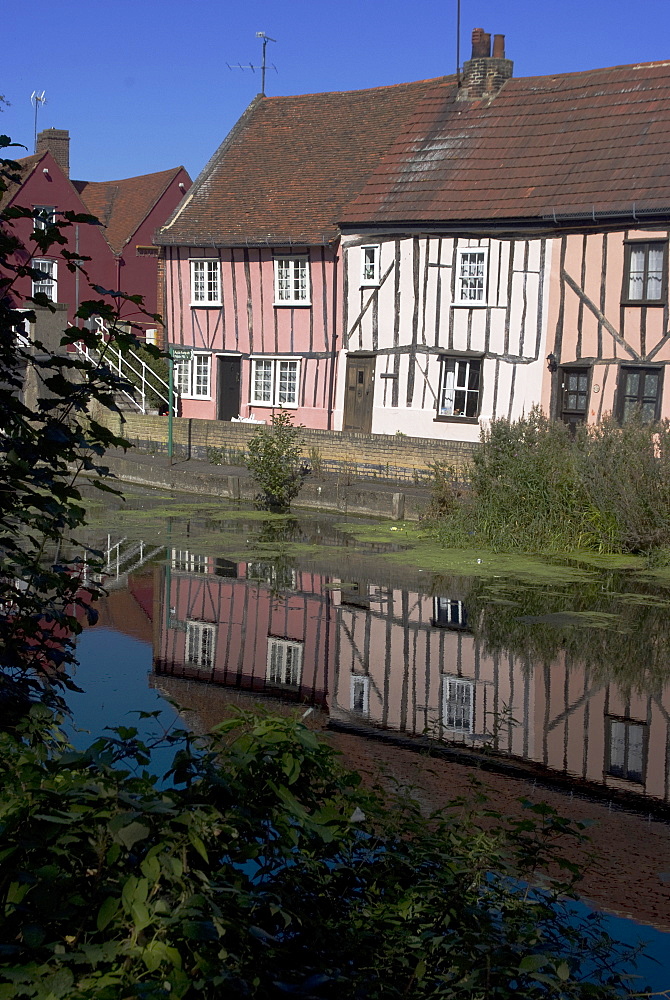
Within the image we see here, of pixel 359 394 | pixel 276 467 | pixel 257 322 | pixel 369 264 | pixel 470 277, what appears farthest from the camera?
pixel 257 322

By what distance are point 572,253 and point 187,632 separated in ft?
55.3

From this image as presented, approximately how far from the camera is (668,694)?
412 inches

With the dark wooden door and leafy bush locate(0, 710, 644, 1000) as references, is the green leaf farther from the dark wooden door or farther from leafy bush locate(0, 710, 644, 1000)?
the dark wooden door

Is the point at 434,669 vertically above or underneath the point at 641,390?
underneath

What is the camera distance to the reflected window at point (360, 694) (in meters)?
9.68

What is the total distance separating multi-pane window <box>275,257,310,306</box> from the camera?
31.8 m

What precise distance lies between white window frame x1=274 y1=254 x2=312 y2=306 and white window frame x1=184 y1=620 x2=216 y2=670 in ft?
66.3

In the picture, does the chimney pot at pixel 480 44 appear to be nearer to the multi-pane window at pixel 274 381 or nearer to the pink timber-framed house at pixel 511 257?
the pink timber-framed house at pixel 511 257

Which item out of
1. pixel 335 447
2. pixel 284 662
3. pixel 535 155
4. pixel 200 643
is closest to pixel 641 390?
pixel 335 447

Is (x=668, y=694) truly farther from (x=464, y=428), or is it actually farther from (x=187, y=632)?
(x=464, y=428)

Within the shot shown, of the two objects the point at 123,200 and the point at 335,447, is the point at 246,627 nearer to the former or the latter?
the point at 335,447

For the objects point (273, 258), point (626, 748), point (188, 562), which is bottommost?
point (626, 748)

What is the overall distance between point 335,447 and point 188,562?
8.54 m

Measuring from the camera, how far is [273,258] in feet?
106
